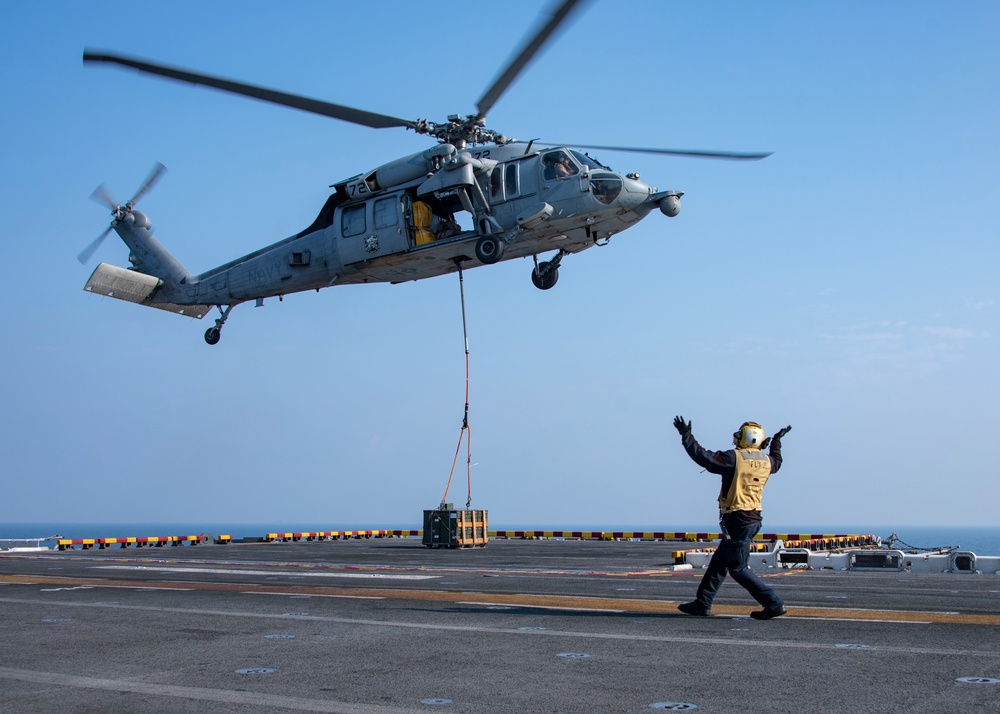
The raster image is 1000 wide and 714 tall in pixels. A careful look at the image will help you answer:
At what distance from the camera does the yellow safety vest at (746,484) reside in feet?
31.6

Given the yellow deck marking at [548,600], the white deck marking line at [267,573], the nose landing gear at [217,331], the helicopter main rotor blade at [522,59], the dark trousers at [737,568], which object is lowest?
the white deck marking line at [267,573]

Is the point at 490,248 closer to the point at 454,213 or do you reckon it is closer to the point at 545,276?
the point at 454,213

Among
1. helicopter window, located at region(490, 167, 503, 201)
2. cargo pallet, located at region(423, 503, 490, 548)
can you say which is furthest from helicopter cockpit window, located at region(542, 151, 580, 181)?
cargo pallet, located at region(423, 503, 490, 548)

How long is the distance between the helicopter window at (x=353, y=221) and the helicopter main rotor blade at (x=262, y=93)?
299 cm

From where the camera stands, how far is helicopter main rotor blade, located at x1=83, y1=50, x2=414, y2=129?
19.9 meters

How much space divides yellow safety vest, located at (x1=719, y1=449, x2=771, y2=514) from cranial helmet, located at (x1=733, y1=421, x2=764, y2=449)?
7 cm

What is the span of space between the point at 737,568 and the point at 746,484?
0.87 meters

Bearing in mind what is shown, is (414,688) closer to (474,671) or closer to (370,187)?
(474,671)

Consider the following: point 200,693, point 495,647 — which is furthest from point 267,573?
point 200,693

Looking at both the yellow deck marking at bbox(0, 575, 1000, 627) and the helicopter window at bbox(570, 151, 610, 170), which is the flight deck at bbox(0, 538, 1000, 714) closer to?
the yellow deck marking at bbox(0, 575, 1000, 627)

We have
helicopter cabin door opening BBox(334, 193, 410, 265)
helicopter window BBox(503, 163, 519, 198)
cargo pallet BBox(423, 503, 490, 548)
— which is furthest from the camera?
cargo pallet BBox(423, 503, 490, 548)

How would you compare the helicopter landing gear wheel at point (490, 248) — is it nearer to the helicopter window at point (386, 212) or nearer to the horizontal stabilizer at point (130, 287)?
the helicopter window at point (386, 212)

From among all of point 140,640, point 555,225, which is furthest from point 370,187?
point 140,640

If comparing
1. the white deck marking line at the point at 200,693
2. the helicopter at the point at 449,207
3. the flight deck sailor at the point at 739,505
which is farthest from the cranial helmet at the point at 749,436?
the helicopter at the point at 449,207
